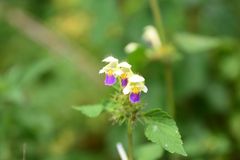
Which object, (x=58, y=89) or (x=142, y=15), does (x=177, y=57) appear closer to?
(x=142, y=15)

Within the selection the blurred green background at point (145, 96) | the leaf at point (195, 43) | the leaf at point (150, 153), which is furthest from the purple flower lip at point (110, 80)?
the leaf at point (195, 43)

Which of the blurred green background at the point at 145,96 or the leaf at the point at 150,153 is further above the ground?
the blurred green background at the point at 145,96

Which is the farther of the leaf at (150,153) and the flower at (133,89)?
the leaf at (150,153)

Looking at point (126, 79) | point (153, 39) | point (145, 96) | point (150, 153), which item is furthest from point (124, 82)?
point (145, 96)

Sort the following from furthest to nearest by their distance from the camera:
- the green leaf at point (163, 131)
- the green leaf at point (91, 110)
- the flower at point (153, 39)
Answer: the flower at point (153, 39) → the green leaf at point (91, 110) → the green leaf at point (163, 131)

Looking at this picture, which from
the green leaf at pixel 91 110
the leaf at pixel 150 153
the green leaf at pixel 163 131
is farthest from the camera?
the leaf at pixel 150 153

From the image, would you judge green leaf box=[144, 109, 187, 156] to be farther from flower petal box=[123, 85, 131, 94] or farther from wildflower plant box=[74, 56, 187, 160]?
flower petal box=[123, 85, 131, 94]

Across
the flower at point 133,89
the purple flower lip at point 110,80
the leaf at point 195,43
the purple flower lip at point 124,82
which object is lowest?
the flower at point 133,89

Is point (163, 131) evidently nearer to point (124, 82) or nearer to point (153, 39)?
point (124, 82)

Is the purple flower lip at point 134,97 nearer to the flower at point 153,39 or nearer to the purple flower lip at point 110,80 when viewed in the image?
the purple flower lip at point 110,80
